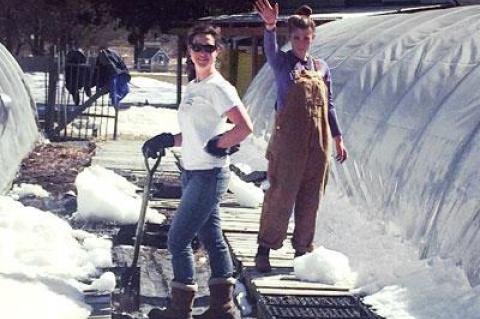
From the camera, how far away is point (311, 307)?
19.1 ft

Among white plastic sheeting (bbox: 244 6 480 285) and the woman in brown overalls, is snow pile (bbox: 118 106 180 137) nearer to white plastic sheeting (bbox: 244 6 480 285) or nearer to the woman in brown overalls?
white plastic sheeting (bbox: 244 6 480 285)

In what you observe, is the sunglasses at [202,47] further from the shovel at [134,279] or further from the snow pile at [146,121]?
the snow pile at [146,121]

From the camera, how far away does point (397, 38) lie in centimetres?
1079

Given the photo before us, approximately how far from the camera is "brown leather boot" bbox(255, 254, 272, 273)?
21.1 feet

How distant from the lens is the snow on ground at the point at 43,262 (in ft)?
18.1

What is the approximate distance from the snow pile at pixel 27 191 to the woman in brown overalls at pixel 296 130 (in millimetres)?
4735

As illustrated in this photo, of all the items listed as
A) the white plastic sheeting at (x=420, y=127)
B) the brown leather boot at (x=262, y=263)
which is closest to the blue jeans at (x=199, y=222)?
the brown leather boot at (x=262, y=263)

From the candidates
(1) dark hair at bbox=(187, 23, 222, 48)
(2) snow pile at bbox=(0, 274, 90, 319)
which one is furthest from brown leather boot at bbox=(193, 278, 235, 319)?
(1) dark hair at bbox=(187, 23, 222, 48)

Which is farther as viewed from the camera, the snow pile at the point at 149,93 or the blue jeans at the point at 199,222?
the snow pile at the point at 149,93

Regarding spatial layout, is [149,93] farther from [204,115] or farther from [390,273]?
[204,115]

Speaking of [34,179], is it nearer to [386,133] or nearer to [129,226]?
[129,226]

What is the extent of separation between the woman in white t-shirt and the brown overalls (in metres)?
0.85

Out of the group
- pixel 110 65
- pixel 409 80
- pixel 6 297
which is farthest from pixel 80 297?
pixel 110 65

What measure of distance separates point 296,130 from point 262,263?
108 cm
